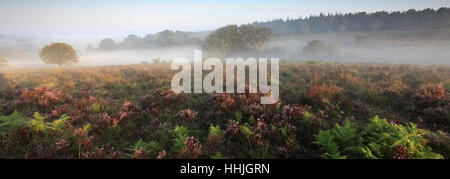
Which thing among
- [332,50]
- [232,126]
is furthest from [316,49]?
[232,126]

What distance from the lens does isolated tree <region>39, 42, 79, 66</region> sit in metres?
28.6

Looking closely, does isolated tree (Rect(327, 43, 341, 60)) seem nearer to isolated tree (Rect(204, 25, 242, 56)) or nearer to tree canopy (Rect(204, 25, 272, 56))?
tree canopy (Rect(204, 25, 272, 56))

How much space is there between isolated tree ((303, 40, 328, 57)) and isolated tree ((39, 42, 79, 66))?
187 feet

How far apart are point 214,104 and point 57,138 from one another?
147 inches

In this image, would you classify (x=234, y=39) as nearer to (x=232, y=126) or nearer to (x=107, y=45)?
(x=232, y=126)

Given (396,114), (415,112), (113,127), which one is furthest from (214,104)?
(415,112)

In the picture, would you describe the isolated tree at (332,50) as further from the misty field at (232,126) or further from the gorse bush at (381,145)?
the gorse bush at (381,145)

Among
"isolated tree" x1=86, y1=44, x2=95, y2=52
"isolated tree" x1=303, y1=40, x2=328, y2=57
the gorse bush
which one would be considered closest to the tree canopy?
"isolated tree" x1=303, y1=40, x2=328, y2=57

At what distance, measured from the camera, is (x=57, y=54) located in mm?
29109

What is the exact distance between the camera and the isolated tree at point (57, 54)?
28595 mm

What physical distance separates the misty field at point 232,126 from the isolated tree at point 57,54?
30473 mm
